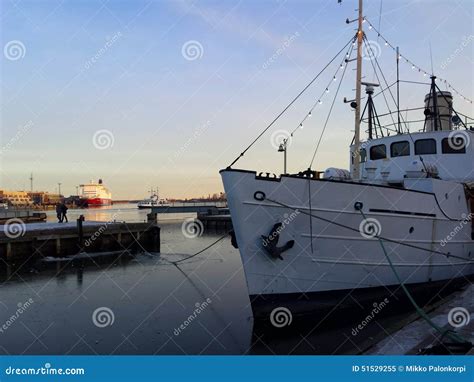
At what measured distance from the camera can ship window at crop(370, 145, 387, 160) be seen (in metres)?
15.2

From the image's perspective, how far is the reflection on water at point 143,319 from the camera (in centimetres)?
907

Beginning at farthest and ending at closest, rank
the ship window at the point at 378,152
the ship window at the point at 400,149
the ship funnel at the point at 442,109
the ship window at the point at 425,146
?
the ship funnel at the point at 442,109, the ship window at the point at 378,152, the ship window at the point at 400,149, the ship window at the point at 425,146

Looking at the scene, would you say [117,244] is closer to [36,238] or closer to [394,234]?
[36,238]

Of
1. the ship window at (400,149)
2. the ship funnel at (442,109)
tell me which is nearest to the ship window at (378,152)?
the ship window at (400,149)

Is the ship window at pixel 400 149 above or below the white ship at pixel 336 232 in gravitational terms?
above

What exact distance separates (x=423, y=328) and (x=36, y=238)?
59.8 ft

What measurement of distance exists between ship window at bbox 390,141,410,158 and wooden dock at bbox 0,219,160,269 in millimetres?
14679

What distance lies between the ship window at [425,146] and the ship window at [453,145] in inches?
12.4

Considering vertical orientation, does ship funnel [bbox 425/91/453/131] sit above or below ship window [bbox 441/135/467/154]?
above

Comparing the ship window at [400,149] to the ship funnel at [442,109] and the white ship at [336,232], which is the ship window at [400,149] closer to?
the white ship at [336,232]

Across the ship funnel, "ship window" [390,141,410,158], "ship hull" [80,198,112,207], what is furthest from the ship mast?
"ship hull" [80,198,112,207]

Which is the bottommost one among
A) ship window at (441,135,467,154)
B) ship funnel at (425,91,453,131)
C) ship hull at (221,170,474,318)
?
ship hull at (221,170,474,318)

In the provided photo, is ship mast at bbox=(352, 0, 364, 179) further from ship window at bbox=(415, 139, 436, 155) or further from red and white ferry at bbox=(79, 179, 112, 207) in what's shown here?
red and white ferry at bbox=(79, 179, 112, 207)

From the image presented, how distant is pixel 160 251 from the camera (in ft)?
86.8
